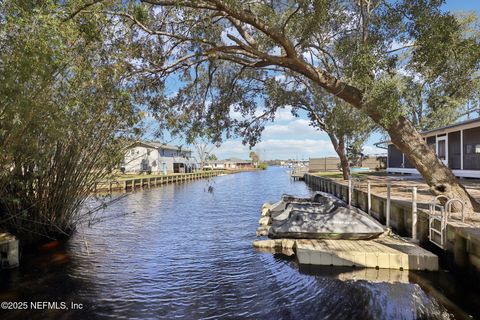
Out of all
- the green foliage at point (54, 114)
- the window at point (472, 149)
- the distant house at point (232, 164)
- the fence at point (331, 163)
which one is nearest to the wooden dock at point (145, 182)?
the green foliage at point (54, 114)

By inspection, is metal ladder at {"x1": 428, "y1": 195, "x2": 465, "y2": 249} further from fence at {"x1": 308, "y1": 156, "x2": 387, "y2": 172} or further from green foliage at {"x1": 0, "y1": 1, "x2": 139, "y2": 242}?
fence at {"x1": 308, "y1": 156, "x2": 387, "y2": 172}

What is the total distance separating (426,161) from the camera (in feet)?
35.6

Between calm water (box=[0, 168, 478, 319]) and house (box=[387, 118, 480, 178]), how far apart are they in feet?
52.5

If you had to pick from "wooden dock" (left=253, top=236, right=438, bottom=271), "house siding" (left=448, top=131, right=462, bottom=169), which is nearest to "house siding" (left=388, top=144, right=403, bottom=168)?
"house siding" (left=448, top=131, right=462, bottom=169)

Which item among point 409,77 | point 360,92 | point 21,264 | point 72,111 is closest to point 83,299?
point 21,264

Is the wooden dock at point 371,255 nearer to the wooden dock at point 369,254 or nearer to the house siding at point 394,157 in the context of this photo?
the wooden dock at point 369,254

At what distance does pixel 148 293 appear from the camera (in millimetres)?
8445

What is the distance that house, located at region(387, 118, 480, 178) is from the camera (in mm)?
21656

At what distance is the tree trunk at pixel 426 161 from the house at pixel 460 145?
11340 millimetres

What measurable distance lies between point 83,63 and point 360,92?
292 inches

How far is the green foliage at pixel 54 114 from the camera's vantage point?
6676 millimetres

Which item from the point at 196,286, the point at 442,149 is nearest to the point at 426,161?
the point at 196,286

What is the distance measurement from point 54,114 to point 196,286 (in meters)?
5.30

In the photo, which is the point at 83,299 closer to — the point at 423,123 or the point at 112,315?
the point at 112,315
